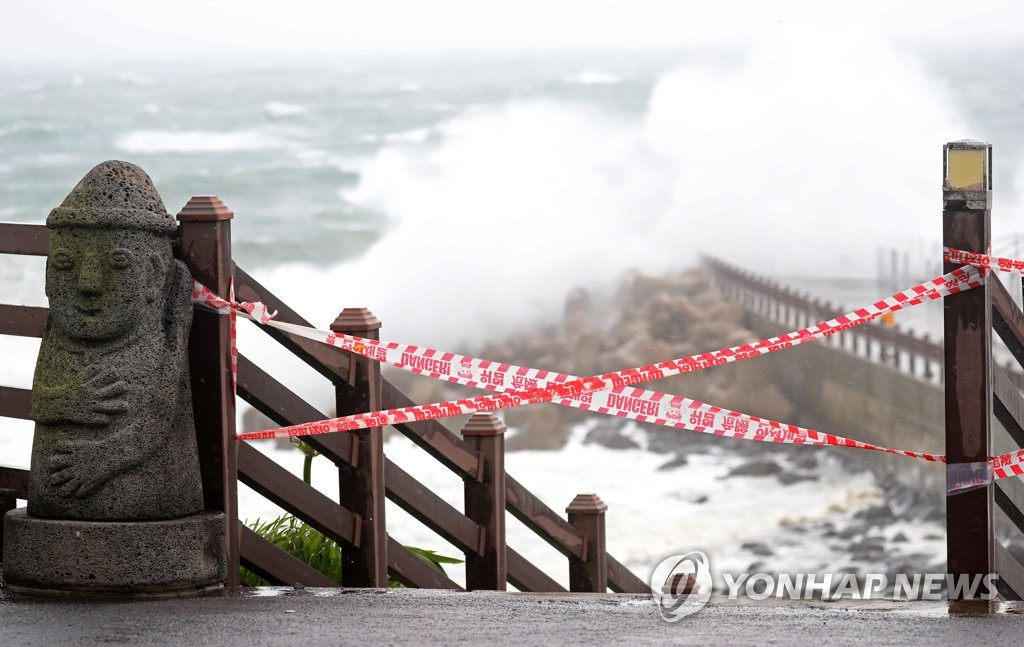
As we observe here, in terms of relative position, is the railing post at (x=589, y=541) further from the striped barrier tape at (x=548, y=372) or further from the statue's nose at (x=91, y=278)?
the statue's nose at (x=91, y=278)

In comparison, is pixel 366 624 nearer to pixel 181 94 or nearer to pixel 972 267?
pixel 972 267

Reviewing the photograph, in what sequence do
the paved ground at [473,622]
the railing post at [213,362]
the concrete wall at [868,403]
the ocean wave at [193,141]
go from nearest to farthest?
1. the paved ground at [473,622]
2. the railing post at [213,362]
3. the concrete wall at [868,403]
4. the ocean wave at [193,141]

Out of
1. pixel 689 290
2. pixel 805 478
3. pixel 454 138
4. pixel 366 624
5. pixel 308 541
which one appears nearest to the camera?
pixel 366 624

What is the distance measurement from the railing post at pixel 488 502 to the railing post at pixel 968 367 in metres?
2.04

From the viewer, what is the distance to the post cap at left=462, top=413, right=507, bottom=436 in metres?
5.96

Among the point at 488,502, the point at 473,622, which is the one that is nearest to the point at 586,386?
the point at 473,622

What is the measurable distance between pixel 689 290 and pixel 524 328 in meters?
7.22

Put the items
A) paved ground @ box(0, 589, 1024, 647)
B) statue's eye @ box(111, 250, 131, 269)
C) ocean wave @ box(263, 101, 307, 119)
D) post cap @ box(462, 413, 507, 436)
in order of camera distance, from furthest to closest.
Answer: ocean wave @ box(263, 101, 307, 119) → post cap @ box(462, 413, 507, 436) → statue's eye @ box(111, 250, 131, 269) → paved ground @ box(0, 589, 1024, 647)

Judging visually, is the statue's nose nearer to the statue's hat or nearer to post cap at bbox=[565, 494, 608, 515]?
the statue's hat

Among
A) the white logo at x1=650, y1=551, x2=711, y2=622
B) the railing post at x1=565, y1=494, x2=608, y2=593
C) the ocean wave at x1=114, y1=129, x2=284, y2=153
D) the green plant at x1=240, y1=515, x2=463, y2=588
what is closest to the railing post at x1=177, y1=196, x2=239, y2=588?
the green plant at x1=240, y1=515, x2=463, y2=588

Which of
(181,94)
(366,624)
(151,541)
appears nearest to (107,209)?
(151,541)

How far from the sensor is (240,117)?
68562 millimetres

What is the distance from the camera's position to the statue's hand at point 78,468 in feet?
15.0

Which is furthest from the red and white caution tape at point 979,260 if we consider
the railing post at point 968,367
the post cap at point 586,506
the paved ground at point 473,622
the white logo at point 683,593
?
the post cap at point 586,506
